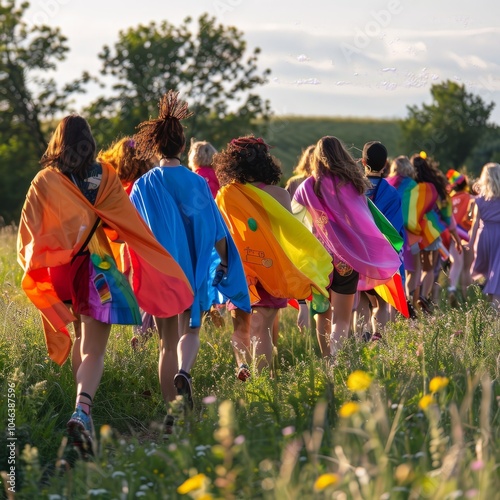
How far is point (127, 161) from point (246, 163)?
1309 millimetres

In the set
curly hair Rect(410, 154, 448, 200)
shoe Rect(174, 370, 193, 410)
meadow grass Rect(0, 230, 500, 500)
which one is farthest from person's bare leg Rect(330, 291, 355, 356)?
curly hair Rect(410, 154, 448, 200)

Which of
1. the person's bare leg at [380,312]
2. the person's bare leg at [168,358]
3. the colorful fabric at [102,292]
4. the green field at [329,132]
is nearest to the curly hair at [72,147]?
the colorful fabric at [102,292]

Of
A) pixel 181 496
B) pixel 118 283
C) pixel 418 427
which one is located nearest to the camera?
pixel 181 496

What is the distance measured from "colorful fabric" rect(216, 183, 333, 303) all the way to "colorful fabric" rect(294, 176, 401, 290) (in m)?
0.54

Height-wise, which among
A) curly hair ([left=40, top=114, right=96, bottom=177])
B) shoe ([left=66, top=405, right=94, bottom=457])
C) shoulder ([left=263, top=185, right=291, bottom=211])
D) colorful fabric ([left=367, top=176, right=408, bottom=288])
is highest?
curly hair ([left=40, top=114, right=96, bottom=177])

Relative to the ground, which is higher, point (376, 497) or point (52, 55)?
point (52, 55)

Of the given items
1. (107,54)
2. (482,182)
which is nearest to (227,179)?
(482,182)

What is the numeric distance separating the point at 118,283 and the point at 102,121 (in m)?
35.5

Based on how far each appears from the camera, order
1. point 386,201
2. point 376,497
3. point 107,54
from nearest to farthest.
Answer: point 376,497
point 386,201
point 107,54

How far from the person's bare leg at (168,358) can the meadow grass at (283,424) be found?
0.93ft

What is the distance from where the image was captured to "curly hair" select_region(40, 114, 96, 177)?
6.22 meters

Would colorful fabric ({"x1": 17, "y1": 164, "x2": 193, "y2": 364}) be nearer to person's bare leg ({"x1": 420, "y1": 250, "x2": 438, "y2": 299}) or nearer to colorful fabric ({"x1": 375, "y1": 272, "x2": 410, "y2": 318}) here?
colorful fabric ({"x1": 375, "y1": 272, "x2": 410, "y2": 318})

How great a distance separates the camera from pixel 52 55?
147 feet

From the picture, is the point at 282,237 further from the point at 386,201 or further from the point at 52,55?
the point at 52,55
